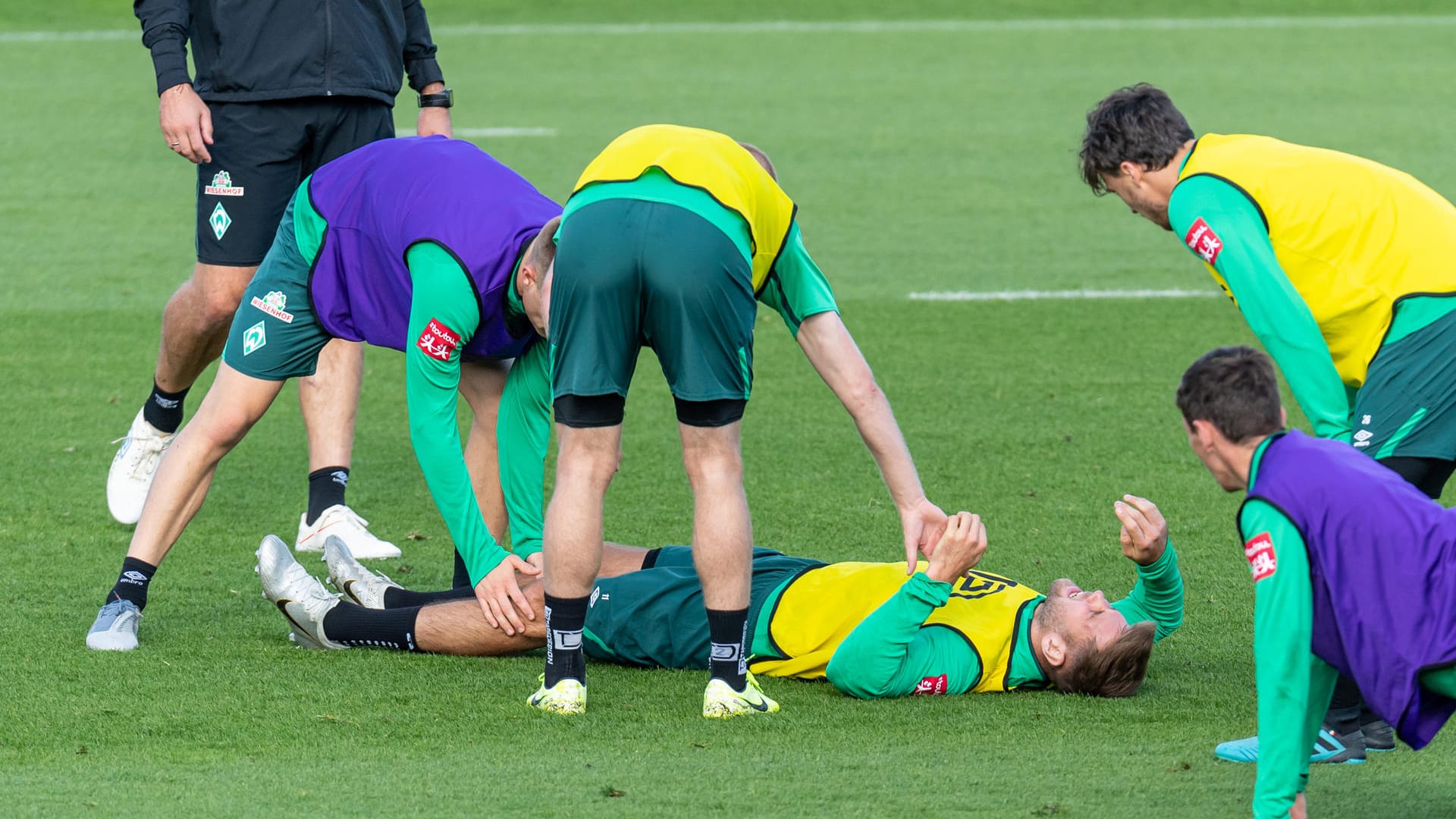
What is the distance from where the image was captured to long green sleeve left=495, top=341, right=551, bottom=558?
16.4ft

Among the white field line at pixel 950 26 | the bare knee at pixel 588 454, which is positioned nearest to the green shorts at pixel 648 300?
the bare knee at pixel 588 454

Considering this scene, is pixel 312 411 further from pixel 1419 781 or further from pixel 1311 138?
pixel 1311 138

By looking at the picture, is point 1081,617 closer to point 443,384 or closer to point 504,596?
point 504,596

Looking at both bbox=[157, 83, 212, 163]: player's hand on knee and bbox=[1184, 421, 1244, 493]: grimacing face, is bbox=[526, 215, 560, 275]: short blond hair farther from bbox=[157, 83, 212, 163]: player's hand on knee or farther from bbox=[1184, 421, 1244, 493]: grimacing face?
bbox=[157, 83, 212, 163]: player's hand on knee

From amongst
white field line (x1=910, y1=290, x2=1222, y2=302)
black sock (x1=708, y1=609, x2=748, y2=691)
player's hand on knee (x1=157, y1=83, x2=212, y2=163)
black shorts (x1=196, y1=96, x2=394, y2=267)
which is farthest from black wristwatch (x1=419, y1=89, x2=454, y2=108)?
white field line (x1=910, y1=290, x2=1222, y2=302)

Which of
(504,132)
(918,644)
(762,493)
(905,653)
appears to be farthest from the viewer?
(504,132)

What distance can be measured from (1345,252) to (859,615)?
148cm

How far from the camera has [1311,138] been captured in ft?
47.4

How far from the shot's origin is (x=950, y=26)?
2184 cm

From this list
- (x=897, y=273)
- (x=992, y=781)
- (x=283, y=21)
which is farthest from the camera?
(x=897, y=273)

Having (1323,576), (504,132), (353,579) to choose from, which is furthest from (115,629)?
(504,132)

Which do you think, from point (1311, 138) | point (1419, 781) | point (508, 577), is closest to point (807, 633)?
point (508, 577)

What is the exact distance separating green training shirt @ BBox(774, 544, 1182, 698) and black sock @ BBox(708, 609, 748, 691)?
0.28m

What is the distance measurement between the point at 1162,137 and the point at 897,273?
21.3ft
